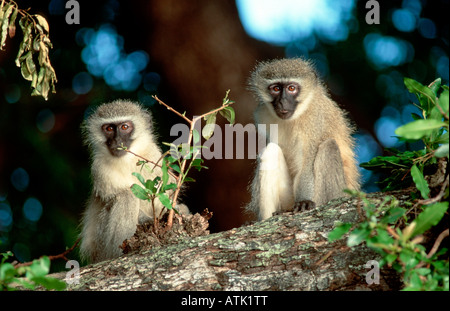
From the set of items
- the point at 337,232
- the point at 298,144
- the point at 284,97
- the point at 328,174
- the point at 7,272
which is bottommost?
the point at 7,272

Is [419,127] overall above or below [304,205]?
above

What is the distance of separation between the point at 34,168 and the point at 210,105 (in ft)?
9.45

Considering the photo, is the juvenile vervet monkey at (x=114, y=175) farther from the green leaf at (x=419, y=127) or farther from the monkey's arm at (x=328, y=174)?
the green leaf at (x=419, y=127)

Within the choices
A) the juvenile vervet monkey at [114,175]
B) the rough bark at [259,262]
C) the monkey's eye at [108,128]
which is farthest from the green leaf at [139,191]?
the monkey's eye at [108,128]

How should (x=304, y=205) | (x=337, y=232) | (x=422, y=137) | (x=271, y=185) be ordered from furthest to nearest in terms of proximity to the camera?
(x=271, y=185), (x=304, y=205), (x=422, y=137), (x=337, y=232)

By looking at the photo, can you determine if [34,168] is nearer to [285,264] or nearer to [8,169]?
[8,169]

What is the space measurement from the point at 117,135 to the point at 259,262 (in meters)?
2.93

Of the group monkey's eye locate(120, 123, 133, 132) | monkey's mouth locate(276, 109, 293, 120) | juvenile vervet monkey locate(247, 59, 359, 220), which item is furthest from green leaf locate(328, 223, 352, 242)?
monkey's eye locate(120, 123, 133, 132)

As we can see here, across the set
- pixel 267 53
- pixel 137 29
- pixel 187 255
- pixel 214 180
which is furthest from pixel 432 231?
pixel 137 29

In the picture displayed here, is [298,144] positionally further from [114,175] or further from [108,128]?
[108,128]

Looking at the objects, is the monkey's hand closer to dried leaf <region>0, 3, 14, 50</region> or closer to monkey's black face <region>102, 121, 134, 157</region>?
monkey's black face <region>102, 121, 134, 157</region>

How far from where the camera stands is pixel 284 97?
6.16 m

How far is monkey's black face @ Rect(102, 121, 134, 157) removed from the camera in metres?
6.32

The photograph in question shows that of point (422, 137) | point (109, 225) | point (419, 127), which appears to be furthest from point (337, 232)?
point (109, 225)
